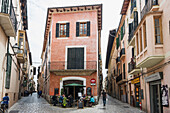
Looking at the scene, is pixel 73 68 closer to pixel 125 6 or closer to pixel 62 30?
pixel 62 30

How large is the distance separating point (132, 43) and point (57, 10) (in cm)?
1032

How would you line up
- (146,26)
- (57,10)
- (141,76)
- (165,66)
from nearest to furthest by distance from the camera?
(165,66) < (146,26) < (141,76) < (57,10)

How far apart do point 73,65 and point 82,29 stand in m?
4.33

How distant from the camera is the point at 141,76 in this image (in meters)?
17.1

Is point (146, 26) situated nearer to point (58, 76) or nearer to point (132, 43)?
point (132, 43)

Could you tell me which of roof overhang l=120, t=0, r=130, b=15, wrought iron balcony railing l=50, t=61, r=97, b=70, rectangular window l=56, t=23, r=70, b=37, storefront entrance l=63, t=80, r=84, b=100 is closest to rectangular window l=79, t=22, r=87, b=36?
rectangular window l=56, t=23, r=70, b=37

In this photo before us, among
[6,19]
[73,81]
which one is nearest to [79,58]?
[73,81]

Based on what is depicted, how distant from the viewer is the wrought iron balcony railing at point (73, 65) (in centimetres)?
2211

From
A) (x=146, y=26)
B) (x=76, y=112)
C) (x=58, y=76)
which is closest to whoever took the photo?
(x=146, y=26)

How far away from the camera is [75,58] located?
22.6 metres

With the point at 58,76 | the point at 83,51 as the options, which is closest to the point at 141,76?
the point at 83,51

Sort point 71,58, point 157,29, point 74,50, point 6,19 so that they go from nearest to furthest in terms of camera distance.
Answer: point 6,19 < point 157,29 < point 71,58 < point 74,50

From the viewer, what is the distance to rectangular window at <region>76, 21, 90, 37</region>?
75.8ft

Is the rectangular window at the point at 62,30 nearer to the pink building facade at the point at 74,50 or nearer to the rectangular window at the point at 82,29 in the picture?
the pink building facade at the point at 74,50
